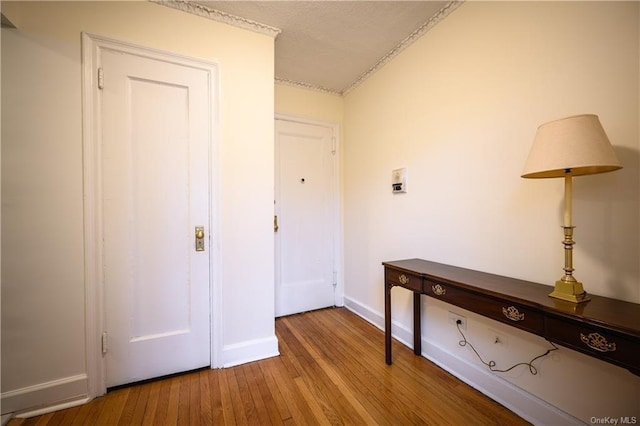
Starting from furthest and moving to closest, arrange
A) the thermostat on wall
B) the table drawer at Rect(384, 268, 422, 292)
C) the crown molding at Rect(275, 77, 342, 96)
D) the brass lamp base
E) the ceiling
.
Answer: the crown molding at Rect(275, 77, 342, 96)
the thermostat on wall
the ceiling
the table drawer at Rect(384, 268, 422, 292)
the brass lamp base

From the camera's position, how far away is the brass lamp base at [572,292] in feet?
3.61

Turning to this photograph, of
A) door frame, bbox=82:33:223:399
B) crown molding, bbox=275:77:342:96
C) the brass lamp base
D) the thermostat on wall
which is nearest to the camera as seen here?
the brass lamp base

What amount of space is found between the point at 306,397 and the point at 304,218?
175 cm

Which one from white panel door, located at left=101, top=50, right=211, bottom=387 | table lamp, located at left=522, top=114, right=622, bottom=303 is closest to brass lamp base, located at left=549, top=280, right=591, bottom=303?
table lamp, located at left=522, top=114, right=622, bottom=303

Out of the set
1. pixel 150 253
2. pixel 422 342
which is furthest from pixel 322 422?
pixel 150 253

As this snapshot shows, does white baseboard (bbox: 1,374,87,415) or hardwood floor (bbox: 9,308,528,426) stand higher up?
white baseboard (bbox: 1,374,87,415)

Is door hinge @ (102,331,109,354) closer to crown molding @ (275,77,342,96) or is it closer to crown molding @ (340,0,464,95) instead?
crown molding @ (275,77,342,96)

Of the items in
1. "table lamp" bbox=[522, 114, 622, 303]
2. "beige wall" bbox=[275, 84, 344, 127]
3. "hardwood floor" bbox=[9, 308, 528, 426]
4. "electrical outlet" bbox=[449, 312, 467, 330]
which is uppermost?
"beige wall" bbox=[275, 84, 344, 127]

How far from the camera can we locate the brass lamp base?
110 centimetres

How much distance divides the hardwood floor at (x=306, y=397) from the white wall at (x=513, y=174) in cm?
25

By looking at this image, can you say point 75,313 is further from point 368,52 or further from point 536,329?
point 368,52

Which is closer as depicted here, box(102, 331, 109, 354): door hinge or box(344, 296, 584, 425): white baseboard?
box(344, 296, 584, 425): white baseboard

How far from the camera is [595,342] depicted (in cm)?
94

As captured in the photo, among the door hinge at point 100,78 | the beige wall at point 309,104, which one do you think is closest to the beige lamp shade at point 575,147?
the beige wall at point 309,104
